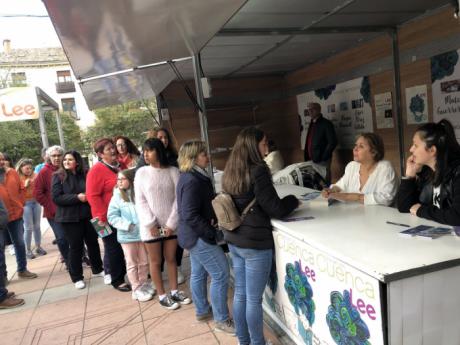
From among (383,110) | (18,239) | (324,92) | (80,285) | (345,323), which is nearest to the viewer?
(345,323)

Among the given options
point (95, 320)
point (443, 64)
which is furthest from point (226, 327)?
point (443, 64)

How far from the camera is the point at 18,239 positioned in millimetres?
4504

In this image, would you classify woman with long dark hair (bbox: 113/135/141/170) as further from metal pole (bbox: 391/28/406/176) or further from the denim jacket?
metal pole (bbox: 391/28/406/176)

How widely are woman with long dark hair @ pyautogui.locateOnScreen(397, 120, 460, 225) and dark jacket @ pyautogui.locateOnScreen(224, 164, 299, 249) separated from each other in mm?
670

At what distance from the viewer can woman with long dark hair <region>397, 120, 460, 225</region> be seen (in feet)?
5.78

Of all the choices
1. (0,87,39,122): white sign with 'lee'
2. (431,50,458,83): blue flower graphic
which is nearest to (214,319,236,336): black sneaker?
(431,50,458,83): blue flower graphic

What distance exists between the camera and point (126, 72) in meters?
3.68

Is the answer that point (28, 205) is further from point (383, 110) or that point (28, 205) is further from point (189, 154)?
point (383, 110)

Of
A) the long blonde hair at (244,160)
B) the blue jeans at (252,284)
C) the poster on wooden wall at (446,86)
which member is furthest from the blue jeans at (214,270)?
the poster on wooden wall at (446,86)

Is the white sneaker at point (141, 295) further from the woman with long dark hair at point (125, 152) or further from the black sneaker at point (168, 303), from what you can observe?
the woman with long dark hair at point (125, 152)

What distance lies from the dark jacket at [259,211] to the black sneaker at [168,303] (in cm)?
132

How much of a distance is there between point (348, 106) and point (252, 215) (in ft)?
14.2

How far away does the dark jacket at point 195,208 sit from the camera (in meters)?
2.50

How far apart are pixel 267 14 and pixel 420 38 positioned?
6.87 feet
